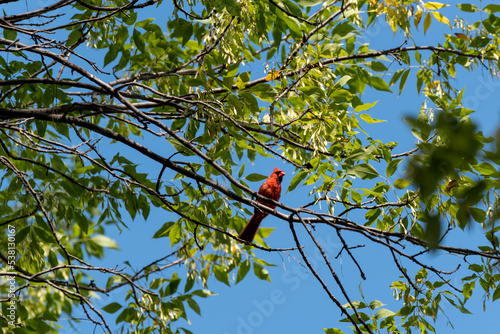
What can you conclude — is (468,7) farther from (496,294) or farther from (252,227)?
(252,227)

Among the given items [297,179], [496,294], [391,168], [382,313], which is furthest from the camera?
[496,294]

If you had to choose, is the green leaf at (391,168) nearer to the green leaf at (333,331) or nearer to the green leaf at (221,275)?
the green leaf at (333,331)

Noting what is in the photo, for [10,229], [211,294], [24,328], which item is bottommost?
[24,328]

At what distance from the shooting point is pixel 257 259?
4039 millimetres

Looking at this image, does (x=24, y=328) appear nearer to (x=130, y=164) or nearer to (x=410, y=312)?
(x=130, y=164)

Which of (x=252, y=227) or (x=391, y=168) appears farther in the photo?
(x=252, y=227)

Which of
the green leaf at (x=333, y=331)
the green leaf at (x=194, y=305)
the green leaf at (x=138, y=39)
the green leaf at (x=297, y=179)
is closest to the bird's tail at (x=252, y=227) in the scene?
the green leaf at (x=194, y=305)

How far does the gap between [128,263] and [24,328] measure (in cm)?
91

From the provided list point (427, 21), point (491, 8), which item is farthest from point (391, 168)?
point (491, 8)

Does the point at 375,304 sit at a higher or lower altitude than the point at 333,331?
higher

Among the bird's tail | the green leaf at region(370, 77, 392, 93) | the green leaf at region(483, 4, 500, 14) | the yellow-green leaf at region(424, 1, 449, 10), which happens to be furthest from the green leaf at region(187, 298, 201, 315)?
the green leaf at region(483, 4, 500, 14)

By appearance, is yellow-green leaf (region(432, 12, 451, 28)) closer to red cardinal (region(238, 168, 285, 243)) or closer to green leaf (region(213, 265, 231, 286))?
red cardinal (region(238, 168, 285, 243))

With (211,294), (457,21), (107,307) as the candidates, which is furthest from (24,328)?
(457,21)

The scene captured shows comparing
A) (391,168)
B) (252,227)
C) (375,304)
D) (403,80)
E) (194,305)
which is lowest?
(375,304)
